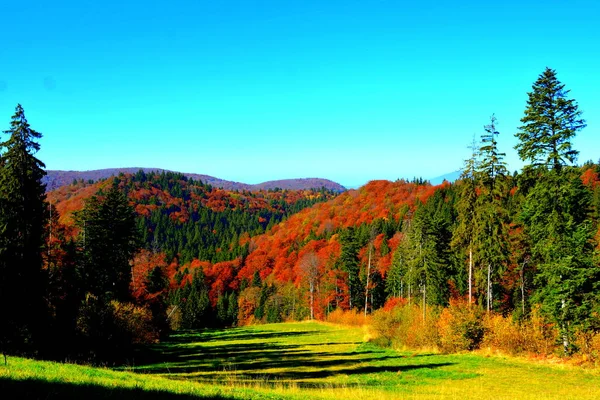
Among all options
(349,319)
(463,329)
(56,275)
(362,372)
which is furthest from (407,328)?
(56,275)

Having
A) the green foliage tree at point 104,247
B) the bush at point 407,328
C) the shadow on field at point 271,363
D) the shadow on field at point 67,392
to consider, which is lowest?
the shadow on field at point 271,363

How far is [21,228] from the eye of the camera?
2928 centimetres

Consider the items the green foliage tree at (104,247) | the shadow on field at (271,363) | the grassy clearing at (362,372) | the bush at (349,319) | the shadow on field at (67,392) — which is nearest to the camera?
the shadow on field at (67,392)

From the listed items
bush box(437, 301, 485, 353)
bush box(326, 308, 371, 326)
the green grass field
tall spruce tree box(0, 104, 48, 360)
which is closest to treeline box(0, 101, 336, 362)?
tall spruce tree box(0, 104, 48, 360)

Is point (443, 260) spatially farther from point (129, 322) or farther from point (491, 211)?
point (129, 322)

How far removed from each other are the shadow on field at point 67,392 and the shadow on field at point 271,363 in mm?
11860

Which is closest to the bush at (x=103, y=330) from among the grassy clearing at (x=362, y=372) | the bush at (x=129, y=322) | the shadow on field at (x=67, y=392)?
the bush at (x=129, y=322)

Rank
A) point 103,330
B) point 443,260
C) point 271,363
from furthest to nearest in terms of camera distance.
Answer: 1. point 443,260
2. point 271,363
3. point 103,330

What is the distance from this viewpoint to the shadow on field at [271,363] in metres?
27.0

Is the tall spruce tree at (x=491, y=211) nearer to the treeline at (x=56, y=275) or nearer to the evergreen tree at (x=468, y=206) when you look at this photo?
the evergreen tree at (x=468, y=206)

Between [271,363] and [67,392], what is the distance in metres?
26.7

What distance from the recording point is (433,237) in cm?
4388

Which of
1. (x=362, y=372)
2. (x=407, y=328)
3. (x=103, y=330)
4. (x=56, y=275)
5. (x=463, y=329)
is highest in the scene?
(x=56, y=275)

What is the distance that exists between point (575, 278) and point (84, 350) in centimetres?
3461
